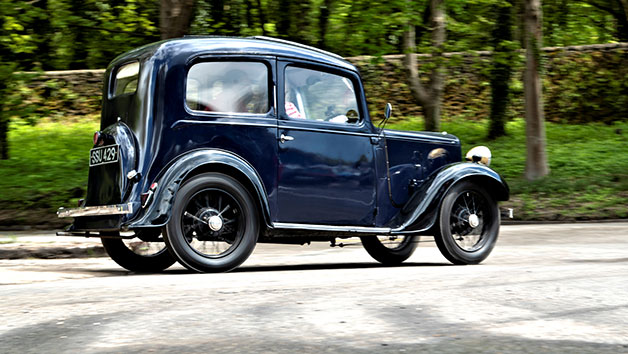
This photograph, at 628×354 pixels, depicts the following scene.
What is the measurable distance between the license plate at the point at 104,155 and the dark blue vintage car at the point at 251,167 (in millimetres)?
22

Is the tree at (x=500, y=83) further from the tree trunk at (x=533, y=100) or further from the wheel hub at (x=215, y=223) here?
the wheel hub at (x=215, y=223)

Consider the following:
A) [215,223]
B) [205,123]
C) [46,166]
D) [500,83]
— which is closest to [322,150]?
[205,123]

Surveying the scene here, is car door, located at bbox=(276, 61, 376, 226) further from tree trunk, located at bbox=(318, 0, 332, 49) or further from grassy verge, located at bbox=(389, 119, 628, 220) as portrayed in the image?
tree trunk, located at bbox=(318, 0, 332, 49)

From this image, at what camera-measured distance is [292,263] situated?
31.6 feet

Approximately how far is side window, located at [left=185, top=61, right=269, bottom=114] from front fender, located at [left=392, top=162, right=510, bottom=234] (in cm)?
188

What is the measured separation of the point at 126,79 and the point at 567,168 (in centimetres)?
1330

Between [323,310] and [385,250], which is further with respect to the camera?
[385,250]

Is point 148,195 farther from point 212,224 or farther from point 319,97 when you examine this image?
→ point 319,97

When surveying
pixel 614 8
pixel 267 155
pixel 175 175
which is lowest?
pixel 175 175

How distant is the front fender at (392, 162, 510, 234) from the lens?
888 cm

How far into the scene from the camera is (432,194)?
8.90 metres

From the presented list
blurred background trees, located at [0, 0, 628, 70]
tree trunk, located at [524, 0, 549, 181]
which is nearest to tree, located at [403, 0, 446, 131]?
blurred background trees, located at [0, 0, 628, 70]

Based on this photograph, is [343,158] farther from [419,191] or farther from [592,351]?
[592,351]

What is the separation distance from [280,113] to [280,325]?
3.60 metres
